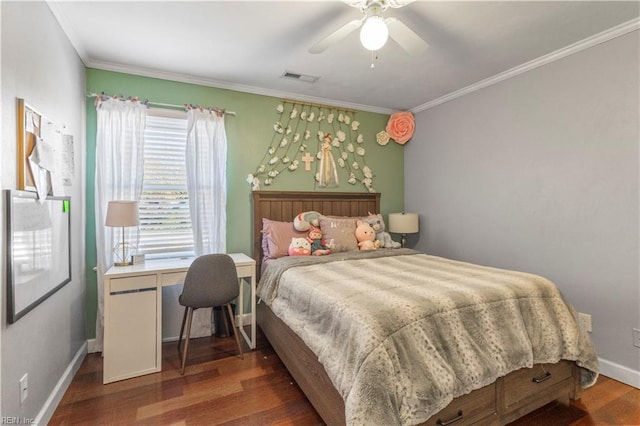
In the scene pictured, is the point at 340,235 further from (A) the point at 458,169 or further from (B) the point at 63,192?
(B) the point at 63,192

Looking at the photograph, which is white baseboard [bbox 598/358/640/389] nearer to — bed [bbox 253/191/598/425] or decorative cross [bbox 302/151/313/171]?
bed [bbox 253/191/598/425]

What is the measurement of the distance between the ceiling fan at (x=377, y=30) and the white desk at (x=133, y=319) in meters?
2.06

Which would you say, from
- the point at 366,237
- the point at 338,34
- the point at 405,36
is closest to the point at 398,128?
the point at 366,237

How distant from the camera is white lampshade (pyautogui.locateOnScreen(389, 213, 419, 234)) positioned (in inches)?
148

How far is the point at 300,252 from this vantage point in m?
2.96

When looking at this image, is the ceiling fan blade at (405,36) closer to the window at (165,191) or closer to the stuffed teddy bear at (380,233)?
the stuffed teddy bear at (380,233)

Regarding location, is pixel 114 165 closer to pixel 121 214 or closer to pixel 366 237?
pixel 121 214

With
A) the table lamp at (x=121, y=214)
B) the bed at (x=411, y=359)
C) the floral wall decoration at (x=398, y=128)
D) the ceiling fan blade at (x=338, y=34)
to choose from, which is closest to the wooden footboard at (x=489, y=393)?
the bed at (x=411, y=359)

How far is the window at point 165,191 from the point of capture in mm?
2898

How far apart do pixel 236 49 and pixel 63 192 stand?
1657 mm

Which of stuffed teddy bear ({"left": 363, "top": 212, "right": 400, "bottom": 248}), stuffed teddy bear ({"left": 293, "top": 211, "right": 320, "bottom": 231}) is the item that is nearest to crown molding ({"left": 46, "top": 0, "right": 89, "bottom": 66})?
stuffed teddy bear ({"left": 293, "top": 211, "right": 320, "bottom": 231})

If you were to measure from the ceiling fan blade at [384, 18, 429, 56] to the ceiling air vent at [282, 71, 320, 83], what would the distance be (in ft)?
4.28

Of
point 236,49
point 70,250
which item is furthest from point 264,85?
point 70,250

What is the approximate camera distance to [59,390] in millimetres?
1979
